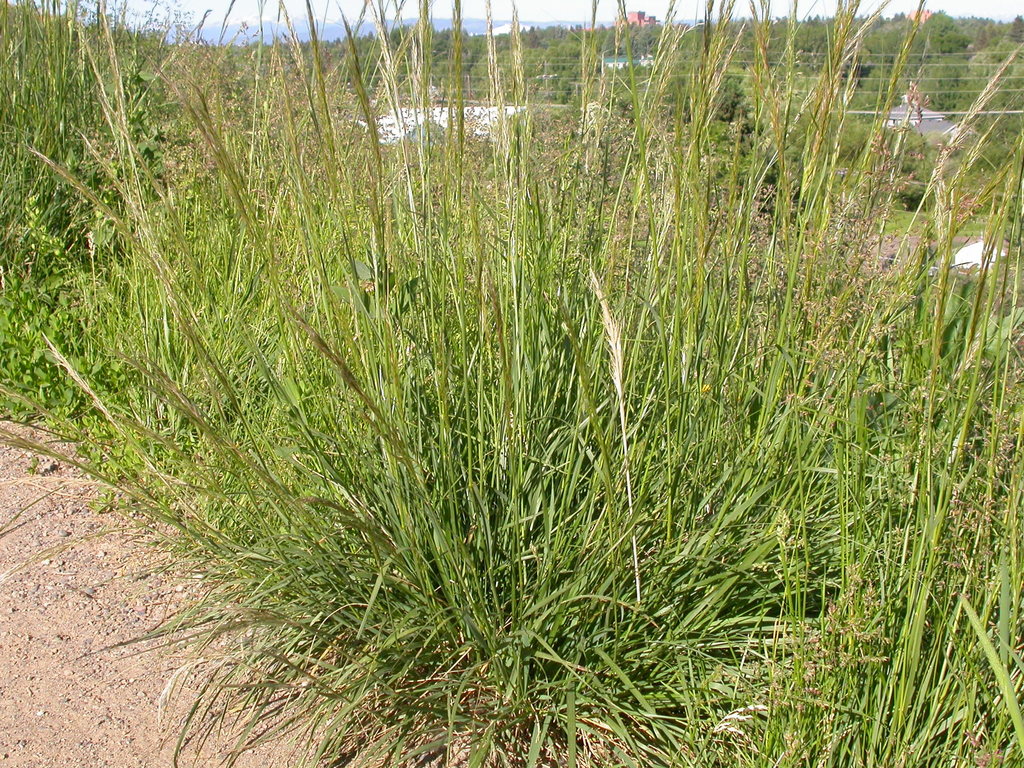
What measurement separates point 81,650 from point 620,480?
4.46 feet

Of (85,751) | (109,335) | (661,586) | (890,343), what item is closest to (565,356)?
(661,586)

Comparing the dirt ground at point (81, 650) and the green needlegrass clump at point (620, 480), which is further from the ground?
the green needlegrass clump at point (620, 480)

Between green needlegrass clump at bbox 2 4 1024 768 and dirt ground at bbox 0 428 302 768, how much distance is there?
12 centimetres

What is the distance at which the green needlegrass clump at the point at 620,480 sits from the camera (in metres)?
1.57

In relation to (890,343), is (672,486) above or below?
below

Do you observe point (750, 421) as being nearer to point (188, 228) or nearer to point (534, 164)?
point (534, 164)

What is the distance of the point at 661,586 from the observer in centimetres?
188

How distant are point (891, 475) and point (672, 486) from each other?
1.28ft

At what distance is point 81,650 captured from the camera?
7.41 feet

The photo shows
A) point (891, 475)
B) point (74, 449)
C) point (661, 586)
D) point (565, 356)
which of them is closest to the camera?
point (891, 475)

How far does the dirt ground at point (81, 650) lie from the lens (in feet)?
6.44

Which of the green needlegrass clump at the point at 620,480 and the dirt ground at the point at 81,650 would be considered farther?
the dirt ground at the point at 81,650

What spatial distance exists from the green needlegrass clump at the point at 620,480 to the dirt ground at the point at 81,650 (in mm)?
117

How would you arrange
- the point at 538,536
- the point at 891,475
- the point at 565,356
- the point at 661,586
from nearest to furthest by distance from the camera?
the point at 891,475
the point at 661,586
the point at 538,536
the point at 565,356
